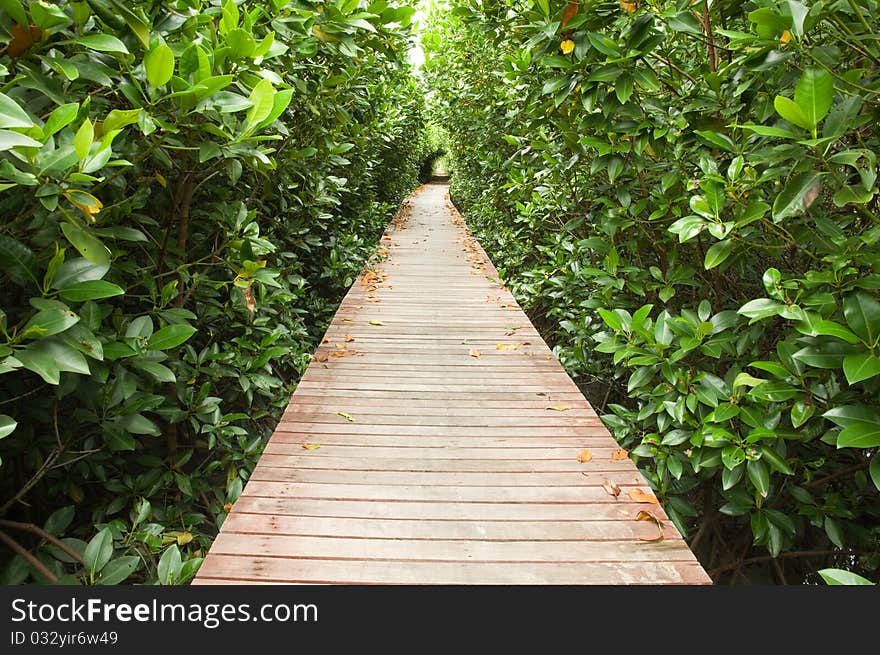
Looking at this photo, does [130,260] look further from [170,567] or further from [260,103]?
[170,567]

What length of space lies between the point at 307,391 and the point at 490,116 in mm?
5666

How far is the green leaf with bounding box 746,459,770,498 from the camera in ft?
5.51

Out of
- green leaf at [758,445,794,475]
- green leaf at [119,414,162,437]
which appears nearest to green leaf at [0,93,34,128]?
green leaf at [119,414,162,437]

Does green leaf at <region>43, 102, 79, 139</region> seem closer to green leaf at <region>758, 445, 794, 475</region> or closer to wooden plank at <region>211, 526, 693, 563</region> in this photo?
wooden plank at <region>211, 526, 693, 563</region>

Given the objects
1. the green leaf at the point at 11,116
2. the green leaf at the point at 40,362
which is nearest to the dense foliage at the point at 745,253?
the green leaf at the point at 11,116

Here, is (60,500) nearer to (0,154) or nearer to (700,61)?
(0,154)

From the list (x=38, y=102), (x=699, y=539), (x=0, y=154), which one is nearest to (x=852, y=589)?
(x=699, y=539)

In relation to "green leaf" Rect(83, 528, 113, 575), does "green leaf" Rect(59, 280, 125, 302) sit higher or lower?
higher

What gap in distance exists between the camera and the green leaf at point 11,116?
1.02 metres

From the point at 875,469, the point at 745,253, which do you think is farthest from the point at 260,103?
the point at 875,469

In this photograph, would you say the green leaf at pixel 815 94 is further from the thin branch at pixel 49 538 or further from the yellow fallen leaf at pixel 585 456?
the thin branch at pixel 49 538

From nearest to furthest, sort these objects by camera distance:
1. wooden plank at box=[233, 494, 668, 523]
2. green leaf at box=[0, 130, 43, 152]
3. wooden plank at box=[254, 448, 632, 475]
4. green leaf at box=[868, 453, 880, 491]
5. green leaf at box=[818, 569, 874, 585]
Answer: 1. green leaf at box=[0, 130, 43, 152]
2. green leaf at box=[818, 569, 874, 585]
3. green leaf at box=[868, 453, 880, 491]
4. wooden plank at box=[233, 494, 668, 523]
5. wooden plank at box=[254, 448, 632, 475]

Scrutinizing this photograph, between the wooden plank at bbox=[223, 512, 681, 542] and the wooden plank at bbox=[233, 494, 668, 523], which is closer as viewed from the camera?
the wooden plank at bbox=[223, 512, 681, 542]

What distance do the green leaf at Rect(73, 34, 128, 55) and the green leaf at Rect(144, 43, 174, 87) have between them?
7 cm
